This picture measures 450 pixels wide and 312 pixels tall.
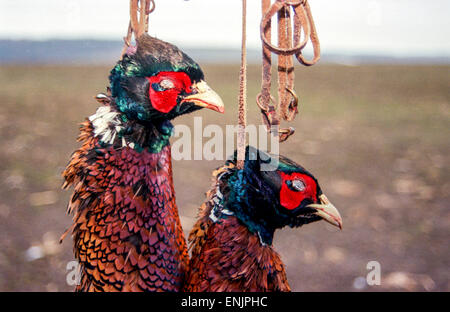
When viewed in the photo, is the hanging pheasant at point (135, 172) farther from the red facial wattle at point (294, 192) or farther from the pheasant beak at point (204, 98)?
the red facial wattle at point (294, 192)

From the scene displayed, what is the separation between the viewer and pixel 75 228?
3.85 ft

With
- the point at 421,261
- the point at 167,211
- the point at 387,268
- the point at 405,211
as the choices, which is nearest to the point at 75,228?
the point at 167,211

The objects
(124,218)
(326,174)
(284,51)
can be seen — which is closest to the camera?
(284,51)

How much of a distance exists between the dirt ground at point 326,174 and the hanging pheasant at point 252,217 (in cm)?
153

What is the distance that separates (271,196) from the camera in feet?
3.49

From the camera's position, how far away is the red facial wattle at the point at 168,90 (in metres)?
1.03

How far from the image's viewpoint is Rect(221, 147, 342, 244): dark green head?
3.48 feet

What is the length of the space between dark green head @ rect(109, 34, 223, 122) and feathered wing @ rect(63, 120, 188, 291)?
123 mm

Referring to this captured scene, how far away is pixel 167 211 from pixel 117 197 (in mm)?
139

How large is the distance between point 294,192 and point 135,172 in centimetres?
41

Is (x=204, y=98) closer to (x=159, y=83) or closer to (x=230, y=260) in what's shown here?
(x=159, y=83)

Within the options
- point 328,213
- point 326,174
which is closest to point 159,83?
point 328,213

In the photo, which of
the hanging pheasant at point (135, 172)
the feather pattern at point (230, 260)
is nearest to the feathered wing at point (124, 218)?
the hanging pheasant at point (135, 172)
